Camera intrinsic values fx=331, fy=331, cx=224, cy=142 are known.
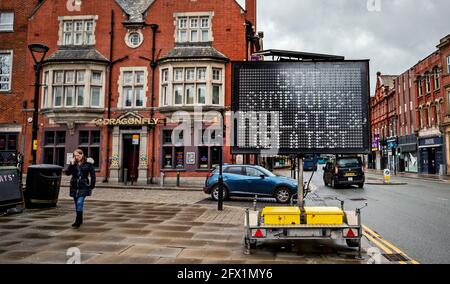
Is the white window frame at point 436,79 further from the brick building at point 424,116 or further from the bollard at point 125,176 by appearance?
the bollard at point 125,176

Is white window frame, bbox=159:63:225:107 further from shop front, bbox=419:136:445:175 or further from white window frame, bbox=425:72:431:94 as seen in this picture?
white window frame, bbox=425:72:431:94

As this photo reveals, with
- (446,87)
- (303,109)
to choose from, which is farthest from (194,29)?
(446,87)

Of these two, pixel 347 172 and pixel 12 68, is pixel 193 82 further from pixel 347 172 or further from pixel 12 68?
pixel 12 68

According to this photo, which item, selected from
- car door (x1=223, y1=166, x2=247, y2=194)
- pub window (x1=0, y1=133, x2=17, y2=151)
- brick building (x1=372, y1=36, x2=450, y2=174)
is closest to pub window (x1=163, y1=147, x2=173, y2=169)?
car door (x1=223, y1=166, x2=247, y2=194)

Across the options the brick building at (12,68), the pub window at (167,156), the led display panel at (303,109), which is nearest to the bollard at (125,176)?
the pub window at (167,156)

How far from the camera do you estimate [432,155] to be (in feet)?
117

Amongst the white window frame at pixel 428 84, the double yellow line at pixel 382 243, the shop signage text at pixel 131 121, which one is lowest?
the double yellow line at pixel 382 243

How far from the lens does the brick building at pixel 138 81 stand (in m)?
21.1

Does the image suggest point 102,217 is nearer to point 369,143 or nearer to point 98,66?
point 369,143

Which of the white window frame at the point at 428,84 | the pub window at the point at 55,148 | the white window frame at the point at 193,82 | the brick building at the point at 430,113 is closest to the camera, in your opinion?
the white window frame at the point at 193,82

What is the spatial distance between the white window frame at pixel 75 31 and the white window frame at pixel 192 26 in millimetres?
5748

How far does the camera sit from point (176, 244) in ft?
21.0
